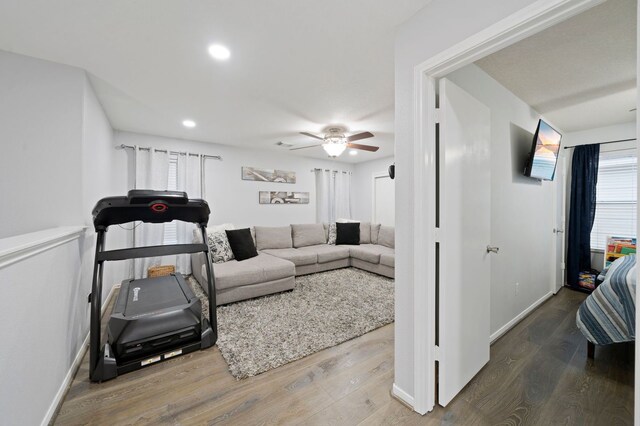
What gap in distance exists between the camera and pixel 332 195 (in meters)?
6.09

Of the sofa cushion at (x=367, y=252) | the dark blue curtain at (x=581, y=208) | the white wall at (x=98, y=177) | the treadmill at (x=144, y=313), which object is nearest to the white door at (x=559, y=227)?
the dark blue curtain at (x=581, y=208)

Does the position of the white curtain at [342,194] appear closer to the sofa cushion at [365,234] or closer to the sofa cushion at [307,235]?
the sofa cushion at [365,234]

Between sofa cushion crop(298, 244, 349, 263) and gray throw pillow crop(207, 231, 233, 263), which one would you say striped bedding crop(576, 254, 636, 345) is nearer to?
sofa cushion crop(298, 244, 349, 263)

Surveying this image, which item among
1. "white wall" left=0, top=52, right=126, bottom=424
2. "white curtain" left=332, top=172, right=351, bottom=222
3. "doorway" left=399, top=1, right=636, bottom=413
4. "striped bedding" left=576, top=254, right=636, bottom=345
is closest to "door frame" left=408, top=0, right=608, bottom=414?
"doorway" left=399, top=1, right=636, bottom=413

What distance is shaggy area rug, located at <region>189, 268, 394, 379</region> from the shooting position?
205 cm

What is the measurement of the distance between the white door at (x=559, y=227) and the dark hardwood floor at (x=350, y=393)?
4.59 feet

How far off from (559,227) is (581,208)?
47 cm

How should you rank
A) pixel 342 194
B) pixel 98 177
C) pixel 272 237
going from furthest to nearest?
pixel 342 194, pixel 272 237, pixel 98 177

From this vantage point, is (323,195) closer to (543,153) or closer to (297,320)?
(297,320)

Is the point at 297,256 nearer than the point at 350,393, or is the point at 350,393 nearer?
the point at 350,393

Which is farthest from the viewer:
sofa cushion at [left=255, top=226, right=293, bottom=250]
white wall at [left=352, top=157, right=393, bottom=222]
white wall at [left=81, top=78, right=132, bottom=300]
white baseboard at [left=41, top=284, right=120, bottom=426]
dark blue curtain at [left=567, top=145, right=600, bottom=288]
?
white wall at [left=352, top=157, right=393, bottom=222]

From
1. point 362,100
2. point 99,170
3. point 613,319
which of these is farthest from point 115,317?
point 613,319

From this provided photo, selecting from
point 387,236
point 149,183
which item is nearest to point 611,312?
point 387,236

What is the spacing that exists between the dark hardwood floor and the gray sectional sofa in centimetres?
103
